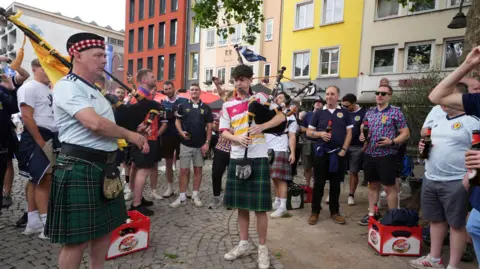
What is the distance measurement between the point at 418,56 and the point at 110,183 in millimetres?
17650

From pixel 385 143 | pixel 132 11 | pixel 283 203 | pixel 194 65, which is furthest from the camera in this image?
pixel 132 11

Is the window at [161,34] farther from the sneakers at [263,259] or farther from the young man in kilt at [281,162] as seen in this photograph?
the sneakers at [263,259]

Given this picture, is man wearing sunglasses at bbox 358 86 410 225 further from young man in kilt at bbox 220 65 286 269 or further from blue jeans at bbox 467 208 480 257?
blue jeans at bbox 467 208 480 257

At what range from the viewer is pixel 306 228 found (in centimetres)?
461

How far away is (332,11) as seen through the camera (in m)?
18.7

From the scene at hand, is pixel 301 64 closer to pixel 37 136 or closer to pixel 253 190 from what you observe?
pixel 253 190

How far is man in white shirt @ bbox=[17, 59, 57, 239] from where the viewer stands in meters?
3.61

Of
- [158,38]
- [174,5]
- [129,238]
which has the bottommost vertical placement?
[129,238]

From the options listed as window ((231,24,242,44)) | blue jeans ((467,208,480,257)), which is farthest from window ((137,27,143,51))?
blue jeans ((467,208,480,257))

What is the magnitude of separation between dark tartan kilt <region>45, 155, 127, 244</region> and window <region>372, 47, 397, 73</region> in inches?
686

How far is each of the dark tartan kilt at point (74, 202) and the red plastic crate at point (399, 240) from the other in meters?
3.09

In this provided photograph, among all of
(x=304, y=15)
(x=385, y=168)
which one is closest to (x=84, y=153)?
(x=385, y=168)

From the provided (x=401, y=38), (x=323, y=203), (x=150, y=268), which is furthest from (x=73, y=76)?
(x=401, y=38)

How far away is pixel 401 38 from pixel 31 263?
17.9 m
